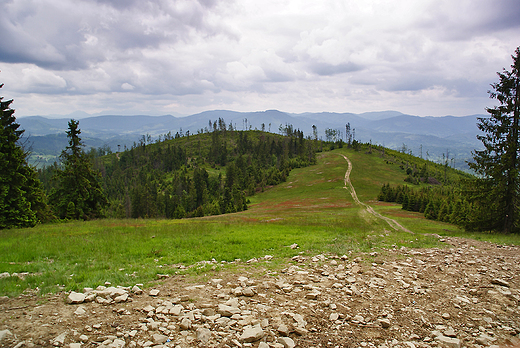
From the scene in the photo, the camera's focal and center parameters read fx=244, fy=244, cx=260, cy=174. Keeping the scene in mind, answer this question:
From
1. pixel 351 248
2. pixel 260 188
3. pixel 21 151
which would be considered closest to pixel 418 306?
pixel 351 248

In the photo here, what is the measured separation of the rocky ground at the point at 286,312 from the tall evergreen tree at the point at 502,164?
17.9 meters

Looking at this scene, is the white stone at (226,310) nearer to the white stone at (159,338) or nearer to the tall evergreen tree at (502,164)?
the white stone at (159,338)

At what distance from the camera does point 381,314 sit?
7.07 m

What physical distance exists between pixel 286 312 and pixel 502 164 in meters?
27.8

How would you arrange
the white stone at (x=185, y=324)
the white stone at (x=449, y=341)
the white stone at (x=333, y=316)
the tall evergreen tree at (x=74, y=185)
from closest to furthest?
the white stone at (x=449, y=341)
the white stone at (x=185, y=324)
the white stone at (x=333, y=316)
the tall evergreen tree at (x=74, y=185)

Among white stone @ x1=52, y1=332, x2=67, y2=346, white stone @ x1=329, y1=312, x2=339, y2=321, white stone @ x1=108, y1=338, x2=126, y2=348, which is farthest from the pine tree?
white stone @ x1=329, y1=312, x2=339, y2=321

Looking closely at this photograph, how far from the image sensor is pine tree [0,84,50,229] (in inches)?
1013

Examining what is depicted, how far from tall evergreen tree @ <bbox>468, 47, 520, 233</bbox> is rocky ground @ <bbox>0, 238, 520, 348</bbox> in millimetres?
17878

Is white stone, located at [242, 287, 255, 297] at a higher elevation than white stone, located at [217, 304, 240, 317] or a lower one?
lower

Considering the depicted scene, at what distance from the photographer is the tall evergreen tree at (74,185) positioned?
35.4m

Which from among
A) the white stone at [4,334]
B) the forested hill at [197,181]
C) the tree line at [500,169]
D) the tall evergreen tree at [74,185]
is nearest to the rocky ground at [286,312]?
the white stone at [4,334]

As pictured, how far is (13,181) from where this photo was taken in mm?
26797

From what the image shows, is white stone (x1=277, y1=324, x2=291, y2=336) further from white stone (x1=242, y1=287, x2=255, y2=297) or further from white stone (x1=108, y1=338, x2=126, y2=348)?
white stone (x1=108, y1=338, x2=126, y2=348)

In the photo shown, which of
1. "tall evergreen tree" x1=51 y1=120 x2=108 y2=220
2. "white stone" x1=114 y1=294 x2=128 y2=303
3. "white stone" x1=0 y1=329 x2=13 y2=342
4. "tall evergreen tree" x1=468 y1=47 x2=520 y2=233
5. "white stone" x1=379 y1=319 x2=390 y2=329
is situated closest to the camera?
"white stone" x1=0 y1=329 x2=13 y2=342
